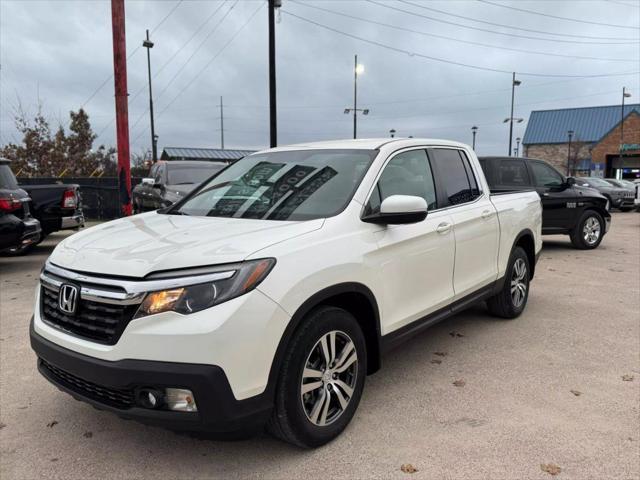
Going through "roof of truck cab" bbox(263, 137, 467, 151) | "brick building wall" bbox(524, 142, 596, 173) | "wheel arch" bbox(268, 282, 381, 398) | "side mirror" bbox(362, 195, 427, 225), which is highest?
"brick building wall" bbox(524, 142, 596, 173)

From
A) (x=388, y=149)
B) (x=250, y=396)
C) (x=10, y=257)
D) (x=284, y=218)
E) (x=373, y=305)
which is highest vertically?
(x=388, y=149)

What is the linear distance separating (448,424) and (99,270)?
2.25m

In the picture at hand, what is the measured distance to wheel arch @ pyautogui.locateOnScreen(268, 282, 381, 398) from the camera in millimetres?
2545

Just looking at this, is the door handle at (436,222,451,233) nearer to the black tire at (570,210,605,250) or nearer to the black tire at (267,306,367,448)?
the black tire at (267,306,367,448)

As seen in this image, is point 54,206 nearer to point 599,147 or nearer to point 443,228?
point 443,228

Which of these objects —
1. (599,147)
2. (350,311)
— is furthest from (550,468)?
(599,147)

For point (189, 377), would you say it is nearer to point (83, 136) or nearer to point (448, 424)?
point (448, 424)

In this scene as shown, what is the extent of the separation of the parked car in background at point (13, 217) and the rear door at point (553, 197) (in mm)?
9062

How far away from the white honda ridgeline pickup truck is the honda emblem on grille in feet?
0.03

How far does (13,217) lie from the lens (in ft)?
24.2

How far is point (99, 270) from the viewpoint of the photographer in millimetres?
2580

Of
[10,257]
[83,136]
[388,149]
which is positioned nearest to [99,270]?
[388,149]

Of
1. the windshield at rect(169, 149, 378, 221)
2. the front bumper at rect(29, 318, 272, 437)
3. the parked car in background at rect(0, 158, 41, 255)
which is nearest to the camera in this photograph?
the front bumper at rect(29, 318, 272, 437)

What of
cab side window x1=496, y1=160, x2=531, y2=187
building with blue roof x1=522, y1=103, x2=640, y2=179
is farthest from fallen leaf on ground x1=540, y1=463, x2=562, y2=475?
building with blue roof x1=522, y1=103, x2=640, y2=179
